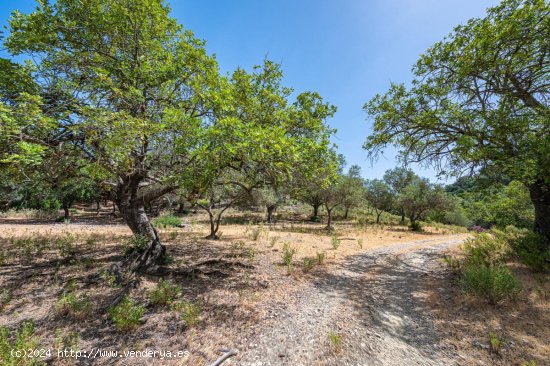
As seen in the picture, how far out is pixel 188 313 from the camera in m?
4.26

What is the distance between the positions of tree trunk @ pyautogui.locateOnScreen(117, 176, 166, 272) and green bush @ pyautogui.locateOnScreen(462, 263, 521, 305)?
911 cm

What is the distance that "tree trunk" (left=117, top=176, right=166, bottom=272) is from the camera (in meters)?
7.22

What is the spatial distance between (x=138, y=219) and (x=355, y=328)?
7.56 m

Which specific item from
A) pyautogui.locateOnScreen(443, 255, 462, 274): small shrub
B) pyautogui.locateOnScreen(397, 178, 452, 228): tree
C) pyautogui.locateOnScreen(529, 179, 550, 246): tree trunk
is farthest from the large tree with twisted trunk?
pyautogui.locateOnScreen(397, 178, 452, 228): tree

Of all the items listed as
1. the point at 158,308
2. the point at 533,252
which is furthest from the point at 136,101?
the point at 533,252

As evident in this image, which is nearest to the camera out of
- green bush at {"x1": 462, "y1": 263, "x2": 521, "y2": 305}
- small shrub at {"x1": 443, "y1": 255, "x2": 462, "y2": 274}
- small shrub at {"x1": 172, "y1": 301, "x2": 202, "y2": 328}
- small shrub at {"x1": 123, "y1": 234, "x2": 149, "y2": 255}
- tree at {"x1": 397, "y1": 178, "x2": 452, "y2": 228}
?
small shrub at {"x1": 172, "y1": 301, "x2": 202, "y2": 328}

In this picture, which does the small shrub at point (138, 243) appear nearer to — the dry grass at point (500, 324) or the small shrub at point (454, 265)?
the dry grass at point (500, 324)


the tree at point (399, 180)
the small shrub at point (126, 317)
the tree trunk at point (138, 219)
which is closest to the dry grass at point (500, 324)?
the small shrub at point (126, 317)

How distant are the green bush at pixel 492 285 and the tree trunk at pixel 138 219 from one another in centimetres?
911

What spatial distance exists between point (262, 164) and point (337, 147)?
3147 mm

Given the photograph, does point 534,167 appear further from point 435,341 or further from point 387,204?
point 387,204

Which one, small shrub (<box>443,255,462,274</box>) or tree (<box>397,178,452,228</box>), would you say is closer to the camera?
small shrub (<box>443,255,462,274</box>)

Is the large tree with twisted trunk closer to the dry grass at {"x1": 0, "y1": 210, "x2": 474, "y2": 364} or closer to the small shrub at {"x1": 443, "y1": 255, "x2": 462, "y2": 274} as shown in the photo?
the dry grass at {"x1": 0, "y1": 210, "x2": 474, "y2": 364}

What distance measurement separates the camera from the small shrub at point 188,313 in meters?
4.20
